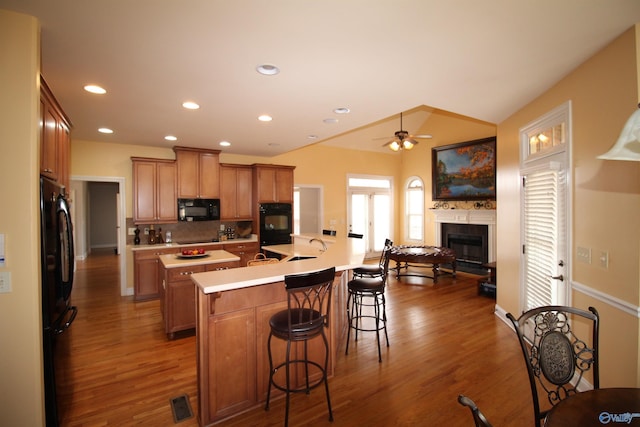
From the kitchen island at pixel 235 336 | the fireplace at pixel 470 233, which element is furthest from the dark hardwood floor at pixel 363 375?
the fireplace at pixel 470 233

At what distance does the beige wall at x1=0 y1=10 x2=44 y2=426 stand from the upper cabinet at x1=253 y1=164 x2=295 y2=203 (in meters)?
4.49

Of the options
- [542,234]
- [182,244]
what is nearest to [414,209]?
[542,234]

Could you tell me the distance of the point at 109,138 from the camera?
16.4ft

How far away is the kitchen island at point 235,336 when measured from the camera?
7.10 ft

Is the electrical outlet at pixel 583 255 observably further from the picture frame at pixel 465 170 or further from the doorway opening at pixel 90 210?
the doorway opening at pixel 90 210

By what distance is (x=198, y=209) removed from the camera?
582cm

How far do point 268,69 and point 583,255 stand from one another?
2.97m

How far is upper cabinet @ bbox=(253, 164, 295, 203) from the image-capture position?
626 centimetres

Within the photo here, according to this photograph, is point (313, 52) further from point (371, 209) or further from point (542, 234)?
point (371, 209)

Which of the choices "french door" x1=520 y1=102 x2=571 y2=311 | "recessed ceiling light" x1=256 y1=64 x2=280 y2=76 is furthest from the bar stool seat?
"french door" x1=520 y1=102 x2=571 y2=311

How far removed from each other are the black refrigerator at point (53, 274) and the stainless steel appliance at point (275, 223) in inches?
150

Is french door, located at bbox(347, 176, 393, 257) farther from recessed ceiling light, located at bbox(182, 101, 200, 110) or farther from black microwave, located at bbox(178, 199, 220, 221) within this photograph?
recessed ceiling light, located at bbox(182, 101, 200, 110)

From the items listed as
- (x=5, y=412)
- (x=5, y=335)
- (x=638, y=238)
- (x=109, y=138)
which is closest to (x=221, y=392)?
(x=5, y=412)

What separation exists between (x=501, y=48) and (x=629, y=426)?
2.22 metres
